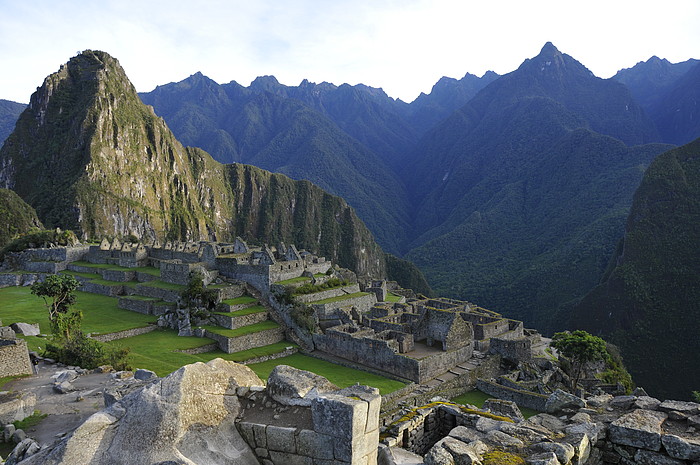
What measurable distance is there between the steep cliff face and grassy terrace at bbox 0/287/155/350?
309ft

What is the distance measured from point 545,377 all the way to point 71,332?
82.3 feet

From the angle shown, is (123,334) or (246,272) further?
(246,272)

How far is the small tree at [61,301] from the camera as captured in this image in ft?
64.7

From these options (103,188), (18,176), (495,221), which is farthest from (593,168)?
(18,176)

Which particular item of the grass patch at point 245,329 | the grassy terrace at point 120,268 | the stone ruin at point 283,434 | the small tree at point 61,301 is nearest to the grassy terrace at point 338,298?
the grass patch at point 245,329

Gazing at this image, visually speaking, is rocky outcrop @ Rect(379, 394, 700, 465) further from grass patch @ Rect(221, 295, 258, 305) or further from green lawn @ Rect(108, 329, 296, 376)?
grass patch @ Rect(221, 295, 258, 305)

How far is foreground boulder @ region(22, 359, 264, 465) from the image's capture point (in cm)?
485

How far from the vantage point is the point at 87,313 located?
3222 cm

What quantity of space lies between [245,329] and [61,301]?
10.7 m

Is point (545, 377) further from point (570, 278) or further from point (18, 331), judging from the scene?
point (570, 278)

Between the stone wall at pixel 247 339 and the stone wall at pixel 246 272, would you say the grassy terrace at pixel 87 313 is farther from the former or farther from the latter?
the stone wall at pixel 246 272

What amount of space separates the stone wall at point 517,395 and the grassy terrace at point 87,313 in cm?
2225

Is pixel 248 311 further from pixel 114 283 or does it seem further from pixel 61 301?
pixel 114 283

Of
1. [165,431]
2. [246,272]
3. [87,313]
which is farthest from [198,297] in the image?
[165,431]
